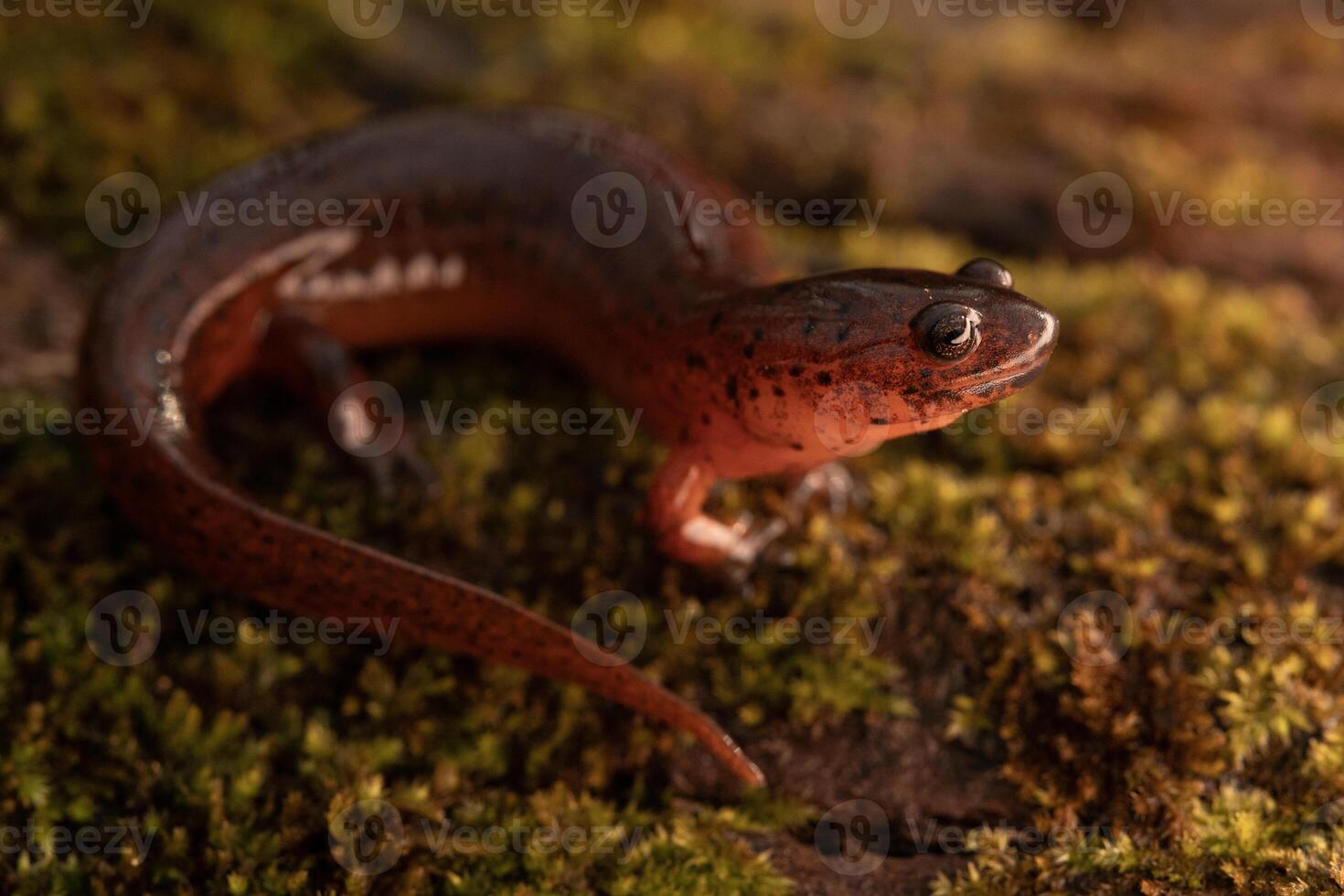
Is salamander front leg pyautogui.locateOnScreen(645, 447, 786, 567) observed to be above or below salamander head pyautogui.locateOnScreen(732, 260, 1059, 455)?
below

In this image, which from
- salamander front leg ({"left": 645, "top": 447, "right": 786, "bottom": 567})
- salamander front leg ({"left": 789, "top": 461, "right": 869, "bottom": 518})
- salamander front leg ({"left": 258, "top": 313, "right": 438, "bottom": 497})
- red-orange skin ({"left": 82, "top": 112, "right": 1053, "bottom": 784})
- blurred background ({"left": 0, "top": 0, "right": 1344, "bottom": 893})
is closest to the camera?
blurred background ({"left": 0, "top": 0, "right": 1344, "bottom": 893})

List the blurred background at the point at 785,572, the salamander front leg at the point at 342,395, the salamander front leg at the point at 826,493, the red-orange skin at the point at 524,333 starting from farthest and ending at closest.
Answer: the salamander front leg at the point at 342,395
the salamander front leg at the point at 826,493
the red-orange skin at the point at 524,333
the blurred background at the point at 785,572

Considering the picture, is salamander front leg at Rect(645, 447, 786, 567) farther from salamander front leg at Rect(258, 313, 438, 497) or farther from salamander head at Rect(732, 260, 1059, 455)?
salamander front leg at Rect(258, 313, 438, 497)

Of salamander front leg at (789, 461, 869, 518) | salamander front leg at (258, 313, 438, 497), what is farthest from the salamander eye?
salamander front leg at (258, 313, 438, 497)

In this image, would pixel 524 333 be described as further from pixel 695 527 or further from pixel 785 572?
pixel 785 572

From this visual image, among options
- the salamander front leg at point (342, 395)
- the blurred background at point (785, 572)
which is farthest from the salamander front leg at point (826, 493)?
the salamander front leg at point (342, 395)

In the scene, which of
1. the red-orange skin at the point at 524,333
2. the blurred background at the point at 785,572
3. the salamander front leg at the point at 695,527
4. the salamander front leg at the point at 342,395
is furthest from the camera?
the salamander front leg at the point at 342,395

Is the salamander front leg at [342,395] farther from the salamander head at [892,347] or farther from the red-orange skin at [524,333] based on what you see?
the salamander head at [892,347]
